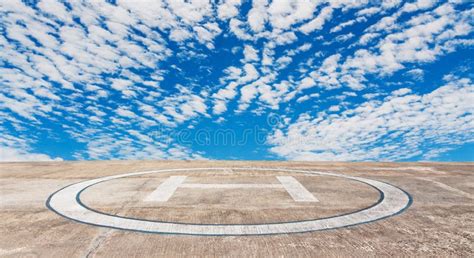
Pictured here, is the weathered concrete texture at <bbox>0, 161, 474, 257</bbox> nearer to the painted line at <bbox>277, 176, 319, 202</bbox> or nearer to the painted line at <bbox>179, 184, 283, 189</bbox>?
the painted line at <bbox>277, 176, 319, 202</bbox>

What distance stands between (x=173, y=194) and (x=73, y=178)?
152 inches

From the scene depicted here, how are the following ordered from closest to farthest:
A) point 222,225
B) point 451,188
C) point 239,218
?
point 222,225, point 239,218, point 451,188

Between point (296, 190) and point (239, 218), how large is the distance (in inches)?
97.8

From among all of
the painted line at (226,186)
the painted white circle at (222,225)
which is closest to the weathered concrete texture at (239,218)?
the painted white circle at (222,225)

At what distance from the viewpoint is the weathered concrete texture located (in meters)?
3.54

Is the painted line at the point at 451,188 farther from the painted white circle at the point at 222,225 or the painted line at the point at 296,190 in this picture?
the painted line at the point at 296,190

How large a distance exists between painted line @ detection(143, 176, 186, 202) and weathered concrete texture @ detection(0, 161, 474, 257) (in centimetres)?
17

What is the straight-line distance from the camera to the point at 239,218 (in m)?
4.70

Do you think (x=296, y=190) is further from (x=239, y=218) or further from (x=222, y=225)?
(x=222, y=225)

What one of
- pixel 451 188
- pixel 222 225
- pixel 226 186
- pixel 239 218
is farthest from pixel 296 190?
pixel 451 188

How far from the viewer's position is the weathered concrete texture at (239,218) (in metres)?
3.54

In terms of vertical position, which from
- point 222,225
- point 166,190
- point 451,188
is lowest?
point 222,225

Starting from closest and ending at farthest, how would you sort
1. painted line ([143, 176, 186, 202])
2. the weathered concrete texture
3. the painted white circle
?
the weathered concrete texture, the painted white circle, painted line ([143, 176, 186, 202])

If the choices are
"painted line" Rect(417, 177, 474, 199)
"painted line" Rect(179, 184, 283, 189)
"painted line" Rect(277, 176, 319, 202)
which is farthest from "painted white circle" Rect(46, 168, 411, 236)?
"painted line" Rect(179, 184, 283, 189)
